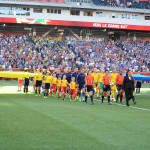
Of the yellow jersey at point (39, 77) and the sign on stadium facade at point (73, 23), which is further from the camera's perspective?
the sign on stadium facade at point (73, 23)

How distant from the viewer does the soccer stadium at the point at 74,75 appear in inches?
418

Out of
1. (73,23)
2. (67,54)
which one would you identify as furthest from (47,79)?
(73,23)

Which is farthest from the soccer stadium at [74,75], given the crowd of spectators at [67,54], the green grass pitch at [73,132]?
the crowd of spectators at [67,54]

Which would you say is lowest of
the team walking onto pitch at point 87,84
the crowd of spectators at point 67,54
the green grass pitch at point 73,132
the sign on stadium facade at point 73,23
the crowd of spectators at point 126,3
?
the green grass pitch at point 73,132

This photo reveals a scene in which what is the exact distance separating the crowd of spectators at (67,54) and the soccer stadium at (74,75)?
0.13 metres

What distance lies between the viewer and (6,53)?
50.1 meters

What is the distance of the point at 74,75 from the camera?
76.8 feet

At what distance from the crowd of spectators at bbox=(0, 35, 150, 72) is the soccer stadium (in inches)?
5.1

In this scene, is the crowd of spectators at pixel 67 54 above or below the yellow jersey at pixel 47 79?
above

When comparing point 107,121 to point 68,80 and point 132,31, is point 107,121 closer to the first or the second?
point 68,80

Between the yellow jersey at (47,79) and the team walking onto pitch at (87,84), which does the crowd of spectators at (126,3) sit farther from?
the yellow jersey at (47,79)

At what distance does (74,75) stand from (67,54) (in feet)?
97.1

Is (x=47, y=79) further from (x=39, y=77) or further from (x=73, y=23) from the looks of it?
(x=73, y=23)

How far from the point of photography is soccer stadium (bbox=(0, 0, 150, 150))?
10.6m
